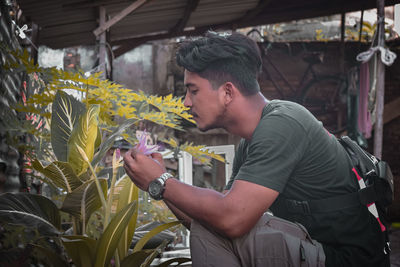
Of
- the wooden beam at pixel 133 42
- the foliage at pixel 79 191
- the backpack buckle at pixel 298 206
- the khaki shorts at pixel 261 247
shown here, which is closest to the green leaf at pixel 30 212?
the foliage at pixel 79 191

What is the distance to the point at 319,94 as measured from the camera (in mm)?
7836

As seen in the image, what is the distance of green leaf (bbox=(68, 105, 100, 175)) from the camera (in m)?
2.05

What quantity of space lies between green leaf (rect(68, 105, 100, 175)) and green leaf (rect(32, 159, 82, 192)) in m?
0.09

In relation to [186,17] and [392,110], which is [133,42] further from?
[392,110]

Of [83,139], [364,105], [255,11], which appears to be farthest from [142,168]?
[364,105]

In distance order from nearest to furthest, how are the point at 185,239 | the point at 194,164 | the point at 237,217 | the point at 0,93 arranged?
the point at 237,217, the point at 0,93, the point at 185,239, the point at 194,164

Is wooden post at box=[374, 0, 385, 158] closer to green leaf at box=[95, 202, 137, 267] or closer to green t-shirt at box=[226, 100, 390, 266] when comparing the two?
green t-shirt at box=[226, 100, 390, 266]

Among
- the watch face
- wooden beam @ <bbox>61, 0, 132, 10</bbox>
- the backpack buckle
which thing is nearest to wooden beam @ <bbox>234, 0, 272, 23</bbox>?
wooden beam @ <bbox>61, 0, 132, 10</bbox>

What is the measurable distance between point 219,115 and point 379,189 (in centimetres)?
78

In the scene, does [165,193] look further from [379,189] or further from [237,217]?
[379,189]

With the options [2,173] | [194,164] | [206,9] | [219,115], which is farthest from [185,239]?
[206,9]

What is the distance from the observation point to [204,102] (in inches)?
79.5

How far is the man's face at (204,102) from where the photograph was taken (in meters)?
2.01

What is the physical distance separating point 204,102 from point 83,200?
738 millimetres
